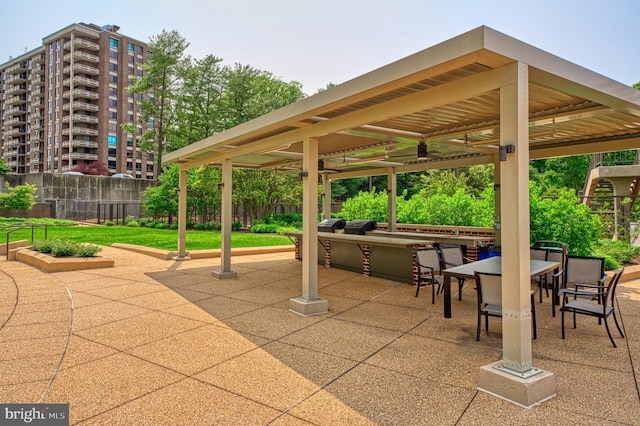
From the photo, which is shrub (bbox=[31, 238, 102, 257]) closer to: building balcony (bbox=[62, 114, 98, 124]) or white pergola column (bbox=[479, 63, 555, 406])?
white pergola column (bbox=[479, 63, 555, 406])

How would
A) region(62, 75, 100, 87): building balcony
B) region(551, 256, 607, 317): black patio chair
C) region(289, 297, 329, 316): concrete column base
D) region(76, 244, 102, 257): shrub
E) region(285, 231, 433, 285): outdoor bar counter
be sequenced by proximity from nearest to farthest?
region(551, 256, 607, 317): black patio chair
region(289, 297, 329, 316): concrete column base
region(285, 231, 433, 285): outdoor bar counter
region(76, 244, 102, 257): shrub
region(62, 75, 100, 87): building balcony

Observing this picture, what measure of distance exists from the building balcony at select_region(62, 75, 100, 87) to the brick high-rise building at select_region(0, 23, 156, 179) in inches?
5.6

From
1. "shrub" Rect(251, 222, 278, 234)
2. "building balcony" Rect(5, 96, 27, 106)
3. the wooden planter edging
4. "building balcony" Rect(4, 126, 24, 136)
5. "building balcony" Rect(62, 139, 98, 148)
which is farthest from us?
"building balcony" Rect(4, 126, 24, 136)

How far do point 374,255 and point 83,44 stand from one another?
71.9m

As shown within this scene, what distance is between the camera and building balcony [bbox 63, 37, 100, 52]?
6269cm

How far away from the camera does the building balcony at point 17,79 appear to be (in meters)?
72.4

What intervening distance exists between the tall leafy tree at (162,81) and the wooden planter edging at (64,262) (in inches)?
891

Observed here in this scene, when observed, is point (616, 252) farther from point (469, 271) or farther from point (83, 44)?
point (83, 44)

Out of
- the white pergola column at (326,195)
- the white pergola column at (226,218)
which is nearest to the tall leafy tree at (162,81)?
the white pergola column at (326,195)

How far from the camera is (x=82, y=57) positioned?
6275 cm

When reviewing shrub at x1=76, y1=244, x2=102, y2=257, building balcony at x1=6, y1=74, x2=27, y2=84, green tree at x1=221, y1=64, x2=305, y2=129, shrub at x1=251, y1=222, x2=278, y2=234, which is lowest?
shrub at x1=76, y1=244, x2=102, y2=257

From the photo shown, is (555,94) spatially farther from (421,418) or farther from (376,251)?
(376,251)

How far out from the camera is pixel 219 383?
11.8 ft

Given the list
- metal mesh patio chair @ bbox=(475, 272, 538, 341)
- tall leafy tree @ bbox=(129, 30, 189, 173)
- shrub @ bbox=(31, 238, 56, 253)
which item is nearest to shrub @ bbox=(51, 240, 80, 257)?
shrub @ bbox=(31, 238, 56, 253)
